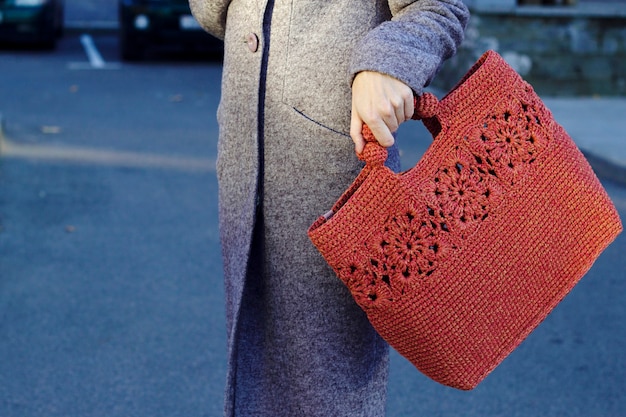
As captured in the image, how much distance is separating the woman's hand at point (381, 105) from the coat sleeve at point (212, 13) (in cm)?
46

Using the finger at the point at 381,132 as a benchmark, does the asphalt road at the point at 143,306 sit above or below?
below

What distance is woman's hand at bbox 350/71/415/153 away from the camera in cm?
163

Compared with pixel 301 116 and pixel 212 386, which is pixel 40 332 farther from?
pixel 301 116

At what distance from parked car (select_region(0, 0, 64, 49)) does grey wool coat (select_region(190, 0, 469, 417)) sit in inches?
567

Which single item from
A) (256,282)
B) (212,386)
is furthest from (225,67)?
(212,386)

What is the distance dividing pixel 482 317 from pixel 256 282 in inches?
19.8

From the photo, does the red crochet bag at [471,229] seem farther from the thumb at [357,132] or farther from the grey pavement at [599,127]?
the grey pavement at [599,127]

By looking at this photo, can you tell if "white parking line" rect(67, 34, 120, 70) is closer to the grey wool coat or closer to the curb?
the curb

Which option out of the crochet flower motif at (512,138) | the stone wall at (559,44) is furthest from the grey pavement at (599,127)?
the crochet flower motif at (512,138)

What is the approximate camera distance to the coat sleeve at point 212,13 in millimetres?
1977

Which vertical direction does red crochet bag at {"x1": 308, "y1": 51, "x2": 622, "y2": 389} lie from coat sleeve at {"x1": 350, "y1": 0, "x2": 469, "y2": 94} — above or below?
below

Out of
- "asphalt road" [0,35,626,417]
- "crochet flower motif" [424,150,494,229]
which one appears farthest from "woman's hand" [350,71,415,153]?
"asphalt road" [0,35,626,417]

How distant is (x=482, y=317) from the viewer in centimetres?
167

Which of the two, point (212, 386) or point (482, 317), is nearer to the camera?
point (482, 317)
